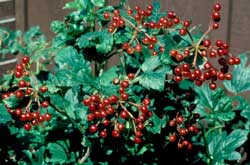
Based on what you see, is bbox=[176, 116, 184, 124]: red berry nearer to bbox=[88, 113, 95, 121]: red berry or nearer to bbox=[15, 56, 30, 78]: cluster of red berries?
bbox=[88, 113, 95, 121]: red berry

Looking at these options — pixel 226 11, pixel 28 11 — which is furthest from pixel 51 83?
pixel 28 11

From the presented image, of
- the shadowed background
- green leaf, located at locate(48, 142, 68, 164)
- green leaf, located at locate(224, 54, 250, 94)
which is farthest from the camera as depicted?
the shadowed background

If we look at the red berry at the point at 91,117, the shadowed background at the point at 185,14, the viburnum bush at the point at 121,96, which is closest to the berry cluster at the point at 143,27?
the viburnum bush at the point at 121,96

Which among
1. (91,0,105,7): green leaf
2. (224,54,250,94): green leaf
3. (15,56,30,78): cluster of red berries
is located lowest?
(224,54,250,94): green leaf

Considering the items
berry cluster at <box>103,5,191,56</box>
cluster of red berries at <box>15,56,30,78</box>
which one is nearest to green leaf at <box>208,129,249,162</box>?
berry cluster at <box>103,5,191,56</box>

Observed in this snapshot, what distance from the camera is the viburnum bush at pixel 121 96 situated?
2.04m

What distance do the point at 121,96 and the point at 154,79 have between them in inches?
4.1

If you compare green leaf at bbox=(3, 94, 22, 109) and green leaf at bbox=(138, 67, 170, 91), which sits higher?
green leaf at bbox=(138, 67, 170, 91)

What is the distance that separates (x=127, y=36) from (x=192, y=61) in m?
0.24

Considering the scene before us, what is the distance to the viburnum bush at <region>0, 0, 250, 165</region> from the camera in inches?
80.4

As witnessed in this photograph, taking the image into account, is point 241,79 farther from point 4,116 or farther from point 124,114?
point 4,116

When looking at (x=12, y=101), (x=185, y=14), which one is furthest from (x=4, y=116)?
(x=185, y=14)

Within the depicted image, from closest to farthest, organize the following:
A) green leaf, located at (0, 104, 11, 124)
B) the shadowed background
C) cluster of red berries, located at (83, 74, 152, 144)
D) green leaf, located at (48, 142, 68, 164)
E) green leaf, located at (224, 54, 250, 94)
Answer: cluster of red berries, located at (83, 74, 152, 144) < green leaf, located at (0, 104, 11, 124) < green leaf, located at (48, 142, 68, 164) < green leaf, located at (224, 54, 250, 94) < the shadowed background

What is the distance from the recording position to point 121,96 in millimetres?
1995
